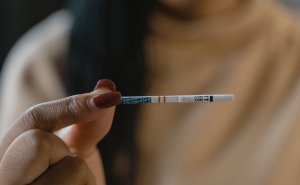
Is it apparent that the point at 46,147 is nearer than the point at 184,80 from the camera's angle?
Yes

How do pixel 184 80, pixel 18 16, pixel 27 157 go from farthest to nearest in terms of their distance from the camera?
pixel 18 16, pixel 184 80, pixel 27 157

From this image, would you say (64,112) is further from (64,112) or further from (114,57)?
(114,57)

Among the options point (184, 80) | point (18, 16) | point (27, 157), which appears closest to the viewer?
point (27, 157)

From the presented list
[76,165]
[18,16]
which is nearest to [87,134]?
[76,165]

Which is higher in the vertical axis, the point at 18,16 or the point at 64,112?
the point at 18,16

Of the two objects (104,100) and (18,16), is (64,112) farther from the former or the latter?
(18,16)

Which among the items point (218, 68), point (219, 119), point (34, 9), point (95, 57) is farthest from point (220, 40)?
point (34, 9)

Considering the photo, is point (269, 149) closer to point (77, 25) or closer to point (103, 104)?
point (103, 104)

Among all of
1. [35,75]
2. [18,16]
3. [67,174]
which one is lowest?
[67,174]
